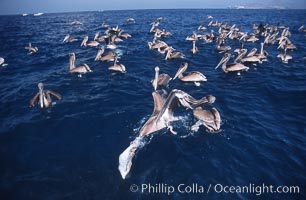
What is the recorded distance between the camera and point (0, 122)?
12.2m

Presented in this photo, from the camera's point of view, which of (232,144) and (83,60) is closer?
(232,144)

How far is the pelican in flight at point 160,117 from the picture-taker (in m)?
7.87

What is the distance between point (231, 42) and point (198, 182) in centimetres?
2492

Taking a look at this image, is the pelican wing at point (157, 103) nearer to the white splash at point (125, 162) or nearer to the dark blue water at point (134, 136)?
the dark blue water at point (134, 136)

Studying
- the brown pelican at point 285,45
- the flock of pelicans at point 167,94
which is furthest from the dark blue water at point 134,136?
the brown pelican at point 285,45

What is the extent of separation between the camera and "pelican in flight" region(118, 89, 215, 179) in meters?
7.87

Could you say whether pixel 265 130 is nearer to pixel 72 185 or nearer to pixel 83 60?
pixel 72 185

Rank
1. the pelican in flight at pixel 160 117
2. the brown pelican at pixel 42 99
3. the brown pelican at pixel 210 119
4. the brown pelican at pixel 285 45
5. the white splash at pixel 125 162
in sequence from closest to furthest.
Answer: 1. the pelican in flight at pixel 160 117
2. the white splash at pixel 125 162
3. the brown pelican at pixel 210 119
4. the brown pelican at pixel 42 99
5. the brown pelican at pixel 285 45

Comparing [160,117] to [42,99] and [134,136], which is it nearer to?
[134,136]

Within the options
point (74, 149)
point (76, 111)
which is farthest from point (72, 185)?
point (76, 111)

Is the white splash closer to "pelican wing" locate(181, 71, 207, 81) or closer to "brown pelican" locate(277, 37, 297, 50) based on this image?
"pelican wing" locate(181, 71, 207, 81)

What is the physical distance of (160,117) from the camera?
934 centimetres

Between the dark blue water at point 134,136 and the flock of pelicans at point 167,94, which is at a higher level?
the flock of pelicans at point 167,94

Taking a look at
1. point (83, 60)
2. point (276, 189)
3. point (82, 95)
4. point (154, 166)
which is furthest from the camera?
point (83, 60)
